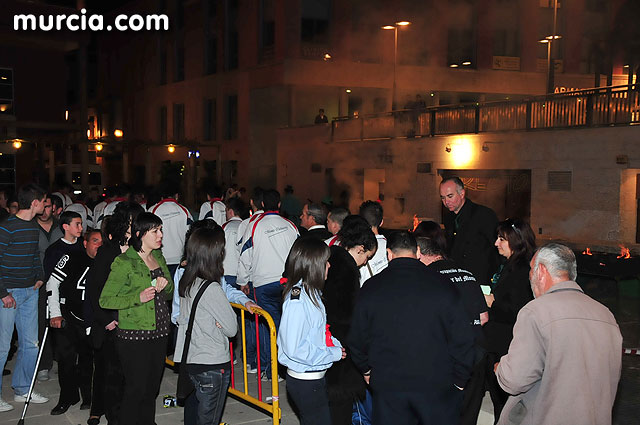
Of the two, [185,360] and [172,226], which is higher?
[172,226]

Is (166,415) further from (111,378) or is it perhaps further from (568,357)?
(568,357)

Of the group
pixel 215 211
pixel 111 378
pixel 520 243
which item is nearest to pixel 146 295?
pixel 111 378

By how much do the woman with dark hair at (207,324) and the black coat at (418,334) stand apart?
106cm

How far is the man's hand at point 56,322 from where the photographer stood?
17.7ft

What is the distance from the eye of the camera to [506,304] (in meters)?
4.45

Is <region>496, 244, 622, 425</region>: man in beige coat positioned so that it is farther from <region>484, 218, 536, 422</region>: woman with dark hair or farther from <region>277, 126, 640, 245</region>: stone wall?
<region>277, 126, 640, 245</region>: stone wall

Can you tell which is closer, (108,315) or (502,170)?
(108,315)

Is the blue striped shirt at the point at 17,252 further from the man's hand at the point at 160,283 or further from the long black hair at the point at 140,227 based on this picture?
the man's hand at the point at 160,283

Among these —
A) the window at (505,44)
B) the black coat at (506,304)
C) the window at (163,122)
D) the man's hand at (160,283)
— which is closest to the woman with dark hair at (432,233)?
the black coat at (506,304)

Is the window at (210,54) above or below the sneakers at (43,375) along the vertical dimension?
above

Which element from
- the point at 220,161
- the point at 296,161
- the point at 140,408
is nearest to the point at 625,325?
the point at 140,408

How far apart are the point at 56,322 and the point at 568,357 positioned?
406cm

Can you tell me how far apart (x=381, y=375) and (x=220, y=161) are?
26.2 m

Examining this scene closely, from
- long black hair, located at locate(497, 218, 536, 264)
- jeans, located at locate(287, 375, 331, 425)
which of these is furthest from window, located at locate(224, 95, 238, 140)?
jeans, located at locate(287, 375, 331, 425)
